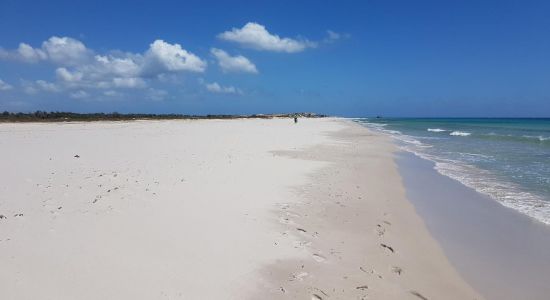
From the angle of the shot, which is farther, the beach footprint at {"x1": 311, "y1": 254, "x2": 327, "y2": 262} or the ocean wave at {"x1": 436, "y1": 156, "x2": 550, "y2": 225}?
the ocean wave at {"x1": 436, "y1": 156, "x2": 550, "y2": 225}

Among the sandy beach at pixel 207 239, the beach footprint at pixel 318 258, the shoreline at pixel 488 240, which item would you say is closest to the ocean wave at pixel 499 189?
the shoreline at pixel 488 240

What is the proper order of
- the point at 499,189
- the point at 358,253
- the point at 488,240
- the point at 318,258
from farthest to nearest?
1. the point at 499,189
2. the point at 488,240
3. the point at 358,253
4. the point at 318,258

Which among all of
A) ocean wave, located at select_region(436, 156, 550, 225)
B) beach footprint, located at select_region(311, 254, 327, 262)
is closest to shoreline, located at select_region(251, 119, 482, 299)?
beach footprint, located at select_region(311, 254, 327, 262)

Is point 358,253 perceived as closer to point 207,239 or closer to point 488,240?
point 207,239

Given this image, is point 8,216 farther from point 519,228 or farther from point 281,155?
point 281,155

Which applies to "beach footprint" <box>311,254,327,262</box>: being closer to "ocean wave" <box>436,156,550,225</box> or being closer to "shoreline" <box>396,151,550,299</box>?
"shoreline" <box>396,151,550,299</box>

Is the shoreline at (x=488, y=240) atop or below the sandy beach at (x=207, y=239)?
below

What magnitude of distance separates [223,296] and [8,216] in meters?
4.24

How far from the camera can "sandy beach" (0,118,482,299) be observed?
14.0 ft

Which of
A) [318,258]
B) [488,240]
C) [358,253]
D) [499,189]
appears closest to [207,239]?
[318,258]

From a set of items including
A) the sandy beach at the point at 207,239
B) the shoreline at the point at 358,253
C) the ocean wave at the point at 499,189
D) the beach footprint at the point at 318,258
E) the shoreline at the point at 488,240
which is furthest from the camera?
the ocean wave at the point at 499,189

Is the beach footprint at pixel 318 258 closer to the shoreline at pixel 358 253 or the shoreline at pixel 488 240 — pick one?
Result: the shoreline at pixel 358 253

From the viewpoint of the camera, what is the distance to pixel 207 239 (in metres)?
5.59

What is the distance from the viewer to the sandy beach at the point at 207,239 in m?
4.27
